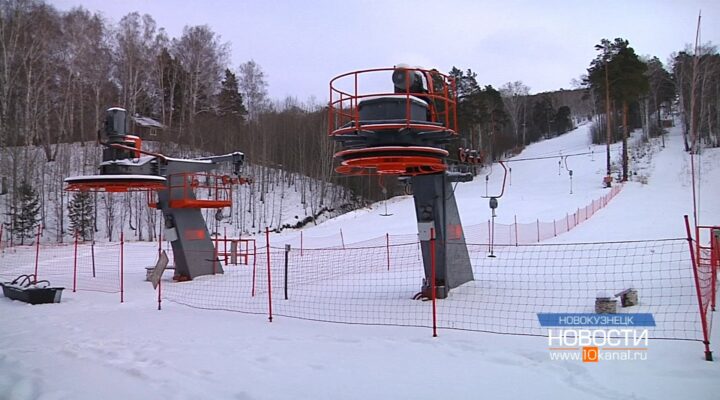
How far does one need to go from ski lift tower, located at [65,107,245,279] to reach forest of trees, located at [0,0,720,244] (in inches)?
824

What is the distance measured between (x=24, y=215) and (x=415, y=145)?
103 ft

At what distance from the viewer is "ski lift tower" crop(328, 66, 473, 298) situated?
8.99m

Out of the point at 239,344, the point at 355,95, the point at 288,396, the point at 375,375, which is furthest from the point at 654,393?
the point at 355,95

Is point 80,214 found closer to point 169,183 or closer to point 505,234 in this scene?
point 169,183

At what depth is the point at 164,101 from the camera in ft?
162

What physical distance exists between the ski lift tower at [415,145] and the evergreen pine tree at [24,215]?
29.0m

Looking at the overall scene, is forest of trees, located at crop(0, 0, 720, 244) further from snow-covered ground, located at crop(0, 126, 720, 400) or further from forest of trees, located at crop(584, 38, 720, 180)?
snow-covered ground, located at crop(0, 126, 720, 400)

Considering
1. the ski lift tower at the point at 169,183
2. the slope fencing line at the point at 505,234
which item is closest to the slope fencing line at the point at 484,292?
the ski lift tower at the point at 169,183

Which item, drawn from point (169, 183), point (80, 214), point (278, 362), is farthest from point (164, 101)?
point (278, 362)

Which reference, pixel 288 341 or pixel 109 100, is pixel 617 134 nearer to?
pixel 109 100

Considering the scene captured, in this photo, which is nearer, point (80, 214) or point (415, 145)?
point (415, 145)

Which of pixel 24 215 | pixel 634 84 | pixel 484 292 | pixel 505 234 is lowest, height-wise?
pixel 484 292

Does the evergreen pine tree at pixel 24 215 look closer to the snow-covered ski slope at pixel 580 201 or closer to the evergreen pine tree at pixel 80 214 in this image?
the evergreen pine tree at pixel 80 214

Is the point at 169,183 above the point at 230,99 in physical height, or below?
below
